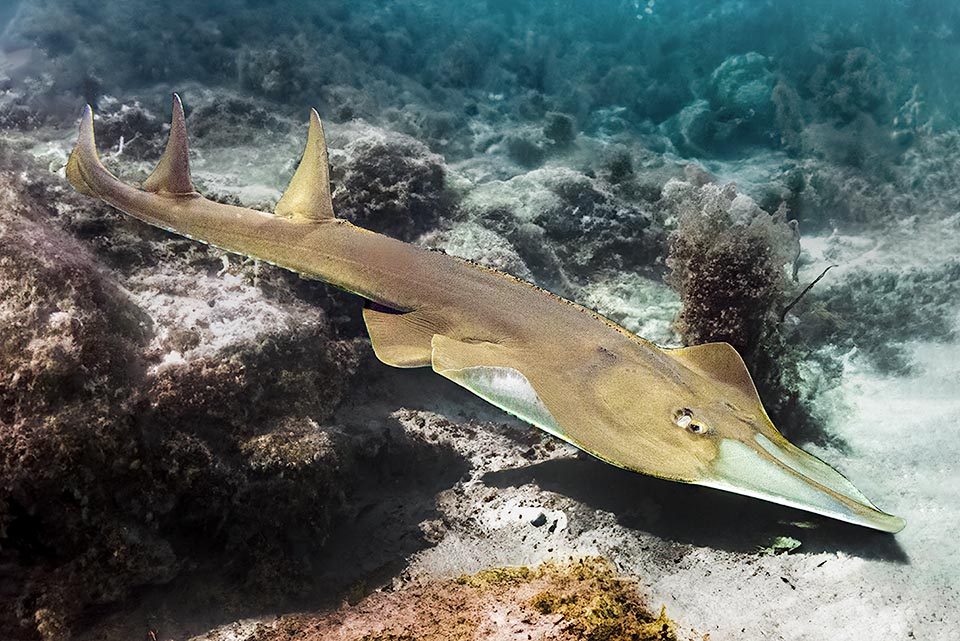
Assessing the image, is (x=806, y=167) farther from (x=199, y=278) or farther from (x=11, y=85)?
(x=11, y=85)

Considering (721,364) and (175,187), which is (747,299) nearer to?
(721,364)

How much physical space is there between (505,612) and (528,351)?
4.45 feet

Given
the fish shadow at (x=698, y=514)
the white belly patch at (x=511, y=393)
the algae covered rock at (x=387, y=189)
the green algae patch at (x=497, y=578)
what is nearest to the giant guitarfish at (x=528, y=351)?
the white belly patch at (x=511, y=393)

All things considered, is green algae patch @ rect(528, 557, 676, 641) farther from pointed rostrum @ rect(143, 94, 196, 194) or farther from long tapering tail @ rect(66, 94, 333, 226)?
pointed rostrum @ rect(143, 94, 196, 194)

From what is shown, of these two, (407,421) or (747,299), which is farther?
(407,421)

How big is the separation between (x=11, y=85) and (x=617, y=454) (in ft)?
42.3

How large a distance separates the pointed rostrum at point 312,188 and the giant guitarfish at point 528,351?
1cm

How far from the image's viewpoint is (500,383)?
2504 millimetres

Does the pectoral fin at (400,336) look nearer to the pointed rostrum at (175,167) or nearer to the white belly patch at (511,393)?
the white belly patch at (511,393)

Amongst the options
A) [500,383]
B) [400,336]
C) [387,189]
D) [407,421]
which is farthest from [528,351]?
[387,189]

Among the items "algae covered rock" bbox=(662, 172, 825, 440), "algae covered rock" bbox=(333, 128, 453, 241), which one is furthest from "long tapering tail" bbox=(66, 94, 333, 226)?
"algae covered rock" bbox=(662, 172, 825, 440)

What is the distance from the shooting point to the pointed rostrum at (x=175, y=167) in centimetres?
394

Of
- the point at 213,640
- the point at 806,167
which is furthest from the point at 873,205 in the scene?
the point at 213,640

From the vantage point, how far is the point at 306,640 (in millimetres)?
2695
